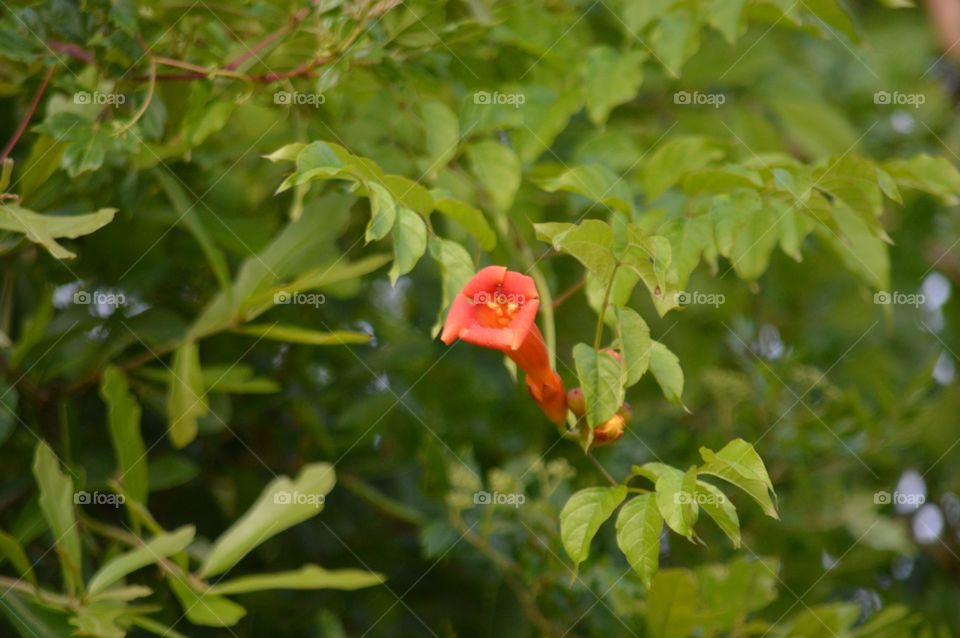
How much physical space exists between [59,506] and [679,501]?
31.1 inches

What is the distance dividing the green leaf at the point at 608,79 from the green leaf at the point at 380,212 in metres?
0.56

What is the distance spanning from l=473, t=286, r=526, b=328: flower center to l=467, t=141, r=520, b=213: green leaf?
40 centimetres

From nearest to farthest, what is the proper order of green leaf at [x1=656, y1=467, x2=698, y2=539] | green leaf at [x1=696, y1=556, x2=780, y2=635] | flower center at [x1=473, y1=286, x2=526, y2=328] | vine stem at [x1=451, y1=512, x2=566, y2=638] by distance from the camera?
green leaf at [x1=656, y1=467, x2=698, y2=539] → flower center at [x1=473, y1=286, x2=526, y2=328] → green leaf at [x1=696, y1=556, x2=780, y2=635] → vine stem at [x1=451, y1=512, x2=566, y2=638]

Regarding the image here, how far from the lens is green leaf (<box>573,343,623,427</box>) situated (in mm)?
1172

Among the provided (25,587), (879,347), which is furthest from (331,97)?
(879,347)

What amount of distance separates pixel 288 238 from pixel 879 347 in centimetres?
163

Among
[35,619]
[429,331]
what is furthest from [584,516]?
[429,331]

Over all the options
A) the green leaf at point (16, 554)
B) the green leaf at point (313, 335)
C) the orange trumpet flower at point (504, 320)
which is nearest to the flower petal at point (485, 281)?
the orange trumpet flower at point (504, 320)

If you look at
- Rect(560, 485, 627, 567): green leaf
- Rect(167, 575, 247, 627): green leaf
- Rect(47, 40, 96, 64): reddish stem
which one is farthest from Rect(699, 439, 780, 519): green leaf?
Rect(47, 40, 96, 64): reddish stem

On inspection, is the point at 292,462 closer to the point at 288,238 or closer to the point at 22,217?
the point at 288,238

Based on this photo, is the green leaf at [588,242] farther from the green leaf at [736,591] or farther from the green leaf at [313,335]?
the green leaf at [736,591]

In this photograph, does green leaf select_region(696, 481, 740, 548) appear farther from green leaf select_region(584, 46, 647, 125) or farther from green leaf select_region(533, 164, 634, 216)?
green leaf select_region(584, 46, 647, 125)

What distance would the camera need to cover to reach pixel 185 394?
1.57 m

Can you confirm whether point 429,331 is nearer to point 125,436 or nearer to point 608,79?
point 608,79
